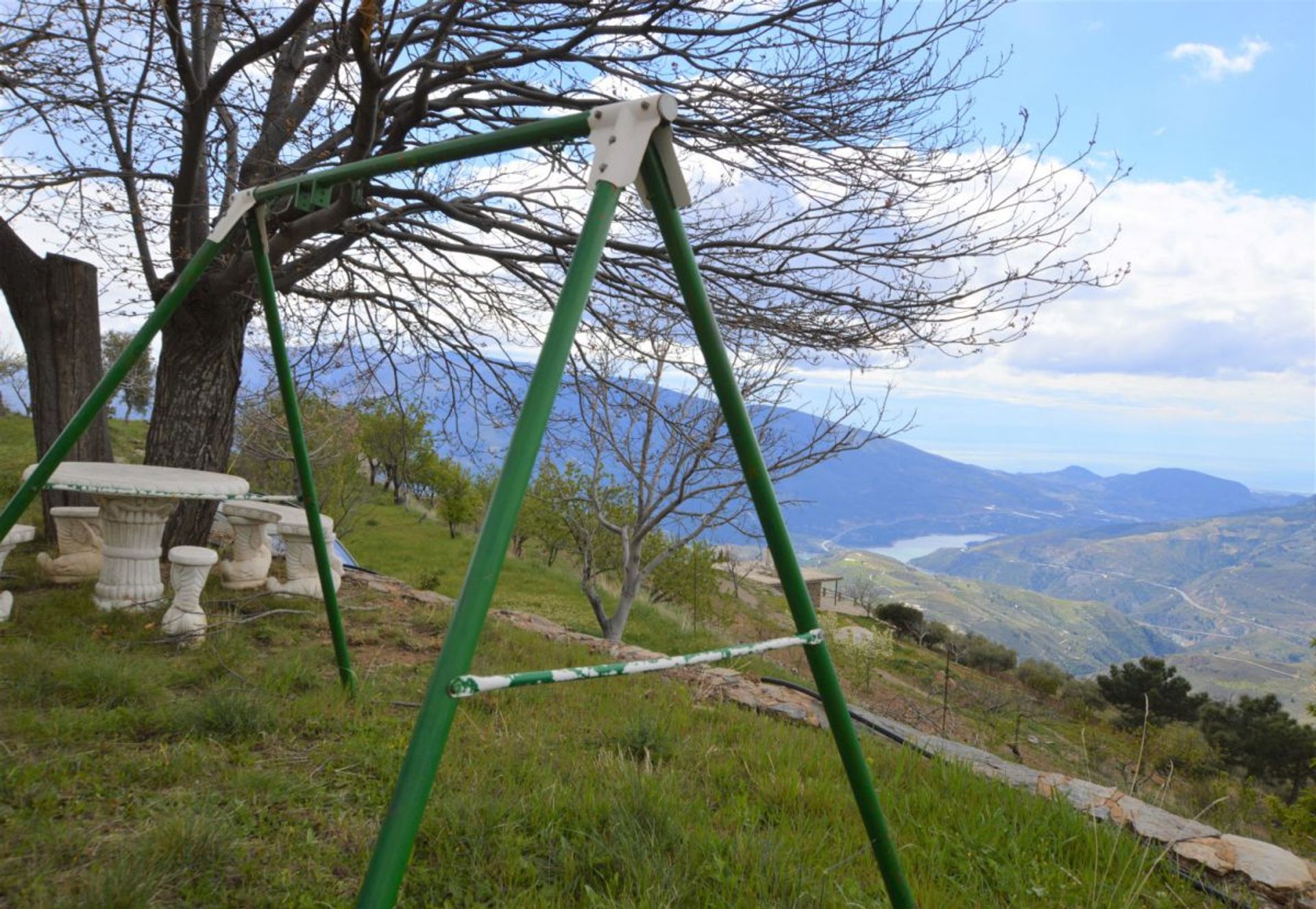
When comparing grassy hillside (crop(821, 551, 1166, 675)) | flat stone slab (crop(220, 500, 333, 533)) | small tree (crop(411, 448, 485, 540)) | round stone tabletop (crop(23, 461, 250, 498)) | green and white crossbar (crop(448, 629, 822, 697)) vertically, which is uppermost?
green and white crossbar (crop(448, 629, 822, 697))

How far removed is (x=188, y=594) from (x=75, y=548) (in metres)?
1.84

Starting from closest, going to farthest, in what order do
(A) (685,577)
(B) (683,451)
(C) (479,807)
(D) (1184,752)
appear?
(C) (479,807) → (B) (683,451) → (D) (1184,752) → (A) (685,577)

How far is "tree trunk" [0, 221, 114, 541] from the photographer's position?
552cm

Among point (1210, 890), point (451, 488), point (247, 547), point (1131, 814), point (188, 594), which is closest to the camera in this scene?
point (1210, 890)

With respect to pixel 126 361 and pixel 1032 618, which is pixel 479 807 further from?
pixel 1032 618

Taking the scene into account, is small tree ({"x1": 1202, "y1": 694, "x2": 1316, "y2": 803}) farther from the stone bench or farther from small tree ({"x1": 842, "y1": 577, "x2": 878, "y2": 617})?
the stone bench

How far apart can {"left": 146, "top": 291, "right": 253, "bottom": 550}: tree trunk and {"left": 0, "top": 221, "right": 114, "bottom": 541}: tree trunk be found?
674 mm

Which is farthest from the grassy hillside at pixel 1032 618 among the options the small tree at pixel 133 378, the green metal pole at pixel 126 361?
the green metal pole at pixel 126 361

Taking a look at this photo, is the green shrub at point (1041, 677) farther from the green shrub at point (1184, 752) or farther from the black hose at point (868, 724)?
the black hose at point (868, 724)

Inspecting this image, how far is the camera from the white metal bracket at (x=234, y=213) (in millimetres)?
2371

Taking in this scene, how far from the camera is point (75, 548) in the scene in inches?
202

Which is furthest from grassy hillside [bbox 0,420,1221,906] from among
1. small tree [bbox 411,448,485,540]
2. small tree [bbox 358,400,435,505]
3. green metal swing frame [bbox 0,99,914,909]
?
small tree [bbox 411,448,485,540]

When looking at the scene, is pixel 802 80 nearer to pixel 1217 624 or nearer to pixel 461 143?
pixel 461 143

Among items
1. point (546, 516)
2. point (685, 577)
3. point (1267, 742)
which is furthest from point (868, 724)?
point (1267, 742)
